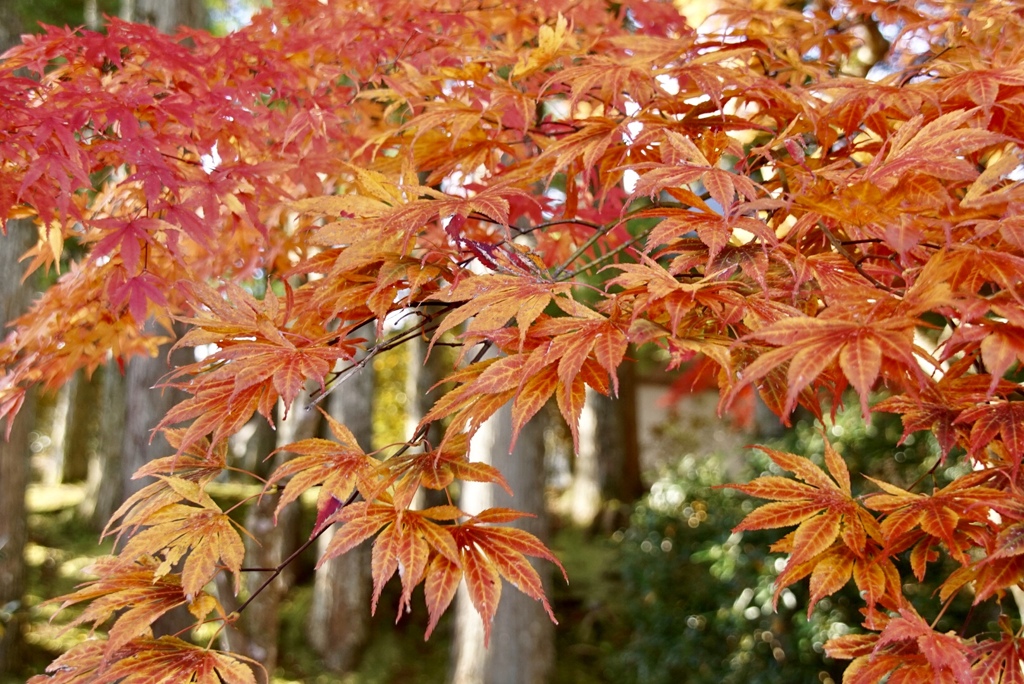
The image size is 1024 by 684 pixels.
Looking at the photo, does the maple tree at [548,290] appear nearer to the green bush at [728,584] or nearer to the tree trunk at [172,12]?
the green bush at [728,584]

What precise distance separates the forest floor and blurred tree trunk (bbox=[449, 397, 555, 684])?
1469mm

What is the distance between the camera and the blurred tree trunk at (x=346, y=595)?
22.5 feet

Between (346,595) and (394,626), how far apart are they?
0.72m

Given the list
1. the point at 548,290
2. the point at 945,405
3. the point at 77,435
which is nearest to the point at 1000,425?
the point at 945,405

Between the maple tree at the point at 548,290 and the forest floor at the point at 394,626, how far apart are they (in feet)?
16.1

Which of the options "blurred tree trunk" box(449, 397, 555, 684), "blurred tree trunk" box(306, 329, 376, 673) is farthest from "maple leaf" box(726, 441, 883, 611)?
"blurred tree trunk" box(306, 329, 376, 673)

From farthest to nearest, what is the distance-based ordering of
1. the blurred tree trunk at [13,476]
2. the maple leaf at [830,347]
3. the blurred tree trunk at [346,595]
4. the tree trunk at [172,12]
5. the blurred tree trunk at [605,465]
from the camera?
the blurred tree trunk at [605,465] < the blurred tree trunk at [346,595] < the tree trunk at [172,12] < the blurred tree trunk at [13,476] < the maple leaf at [830,347]

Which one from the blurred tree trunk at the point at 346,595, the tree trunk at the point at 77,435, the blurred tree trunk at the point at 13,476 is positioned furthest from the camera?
the tree trunk at the point at 77,435

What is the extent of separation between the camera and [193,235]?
1823mm

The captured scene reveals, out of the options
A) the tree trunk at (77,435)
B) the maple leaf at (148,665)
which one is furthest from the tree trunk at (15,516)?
the tree trunk at (77,435)

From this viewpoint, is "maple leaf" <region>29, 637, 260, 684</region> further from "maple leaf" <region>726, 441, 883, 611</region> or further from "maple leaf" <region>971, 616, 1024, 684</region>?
"maple leaf" <region>971, 616, 1024, 684</region>

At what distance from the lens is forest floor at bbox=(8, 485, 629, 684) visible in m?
6.73

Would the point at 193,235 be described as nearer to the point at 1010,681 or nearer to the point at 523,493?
the point at 1010,681

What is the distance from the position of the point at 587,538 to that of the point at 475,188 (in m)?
8.04
